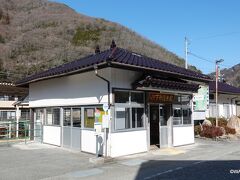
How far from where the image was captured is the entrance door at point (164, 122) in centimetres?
1456

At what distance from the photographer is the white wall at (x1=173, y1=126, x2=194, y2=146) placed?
600 inches

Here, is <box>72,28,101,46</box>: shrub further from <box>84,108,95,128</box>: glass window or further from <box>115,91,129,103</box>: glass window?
<box>115,91,129,103</box>: glass window

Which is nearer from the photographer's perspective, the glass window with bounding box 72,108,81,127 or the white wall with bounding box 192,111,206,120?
the glass window with bounding box 72,108,81,127

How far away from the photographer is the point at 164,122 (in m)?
14.9

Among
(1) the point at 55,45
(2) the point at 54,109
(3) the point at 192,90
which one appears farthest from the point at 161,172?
(1) the point at 55,45

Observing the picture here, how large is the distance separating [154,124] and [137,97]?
286 centimetres

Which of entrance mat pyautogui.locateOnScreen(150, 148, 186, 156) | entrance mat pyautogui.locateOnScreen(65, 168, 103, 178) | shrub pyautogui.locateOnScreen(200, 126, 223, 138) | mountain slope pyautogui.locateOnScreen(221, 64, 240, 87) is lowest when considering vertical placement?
entrance mat pyautogui.locateOnScreen(65, 168, 103, 178)

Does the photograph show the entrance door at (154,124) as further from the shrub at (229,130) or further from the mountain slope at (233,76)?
the mountain slope at (233,76)

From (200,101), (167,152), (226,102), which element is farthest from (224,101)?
(167,152)

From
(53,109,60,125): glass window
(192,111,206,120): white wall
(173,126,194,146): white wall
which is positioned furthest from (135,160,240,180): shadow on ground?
(192,111,206,120): white wall

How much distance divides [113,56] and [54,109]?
6.18 m

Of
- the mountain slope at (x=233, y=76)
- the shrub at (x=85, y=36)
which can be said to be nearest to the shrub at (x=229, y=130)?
the shrub at (x=85, y=36)

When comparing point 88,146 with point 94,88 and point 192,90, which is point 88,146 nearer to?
point 94,88

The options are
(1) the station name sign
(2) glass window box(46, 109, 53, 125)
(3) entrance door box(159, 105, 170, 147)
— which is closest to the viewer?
(1) the station name sign
